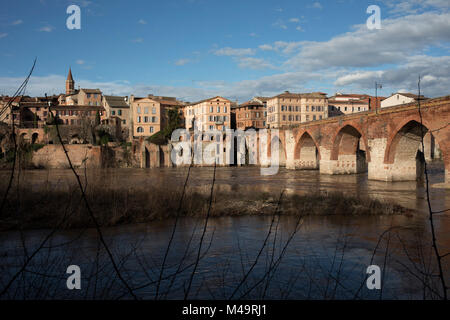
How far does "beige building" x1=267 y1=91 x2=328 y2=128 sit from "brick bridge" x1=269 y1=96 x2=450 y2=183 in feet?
72.8

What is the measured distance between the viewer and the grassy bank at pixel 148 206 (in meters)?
13.3

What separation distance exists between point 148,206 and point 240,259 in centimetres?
631

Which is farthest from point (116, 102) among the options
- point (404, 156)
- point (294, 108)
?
point (404, 156)

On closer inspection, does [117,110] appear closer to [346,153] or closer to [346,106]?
[346,106]

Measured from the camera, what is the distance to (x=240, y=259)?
361 inches

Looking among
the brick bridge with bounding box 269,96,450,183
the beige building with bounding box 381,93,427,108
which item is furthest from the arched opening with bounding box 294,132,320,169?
the beige building with bounding box 381,93,427,108

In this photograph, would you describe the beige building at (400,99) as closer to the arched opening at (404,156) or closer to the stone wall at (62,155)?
the arched opening at (404,156)

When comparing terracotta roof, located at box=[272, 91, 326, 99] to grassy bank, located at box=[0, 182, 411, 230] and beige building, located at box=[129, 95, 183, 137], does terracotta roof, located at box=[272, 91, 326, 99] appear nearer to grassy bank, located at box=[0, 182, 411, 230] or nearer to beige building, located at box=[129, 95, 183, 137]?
beige building, located at box=[129, 95, 183, 137]

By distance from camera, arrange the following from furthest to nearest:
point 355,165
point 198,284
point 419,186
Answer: point 355,165
point 419,186
point 198,284

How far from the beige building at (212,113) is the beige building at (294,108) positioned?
26.5 feet

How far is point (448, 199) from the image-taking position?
20.6m
